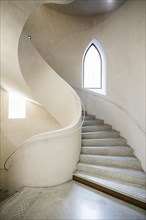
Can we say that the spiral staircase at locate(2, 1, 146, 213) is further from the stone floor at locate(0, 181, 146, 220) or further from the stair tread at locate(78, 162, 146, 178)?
the stone floor at locate(0, 181, 146, 220)

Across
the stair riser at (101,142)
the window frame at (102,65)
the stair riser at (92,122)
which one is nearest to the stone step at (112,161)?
the stair riser at (101,142)

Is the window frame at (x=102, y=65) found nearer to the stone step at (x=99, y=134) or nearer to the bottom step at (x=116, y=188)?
the stone step at (x=99, y=134)

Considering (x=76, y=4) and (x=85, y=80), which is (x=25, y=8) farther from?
(x=85, y=80)

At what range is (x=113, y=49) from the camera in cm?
465

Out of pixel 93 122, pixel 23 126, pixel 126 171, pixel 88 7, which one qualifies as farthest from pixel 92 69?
pixel 126 171

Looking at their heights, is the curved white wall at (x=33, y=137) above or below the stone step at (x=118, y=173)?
above

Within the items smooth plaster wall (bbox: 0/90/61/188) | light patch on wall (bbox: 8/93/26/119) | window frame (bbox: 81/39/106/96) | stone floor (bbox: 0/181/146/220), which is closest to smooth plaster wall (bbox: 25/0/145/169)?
window frame (bbox: 81/39/106/96)

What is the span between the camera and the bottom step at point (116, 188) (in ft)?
8.33

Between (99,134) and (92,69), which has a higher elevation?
(92,69)

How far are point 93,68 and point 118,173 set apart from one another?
375cm

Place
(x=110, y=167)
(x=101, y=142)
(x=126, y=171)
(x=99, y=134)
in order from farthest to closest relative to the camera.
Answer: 1. (x=99, y=134)
2. (x=101, y=142)
3. (x=110, y=167)
4. (x=126, y=171)

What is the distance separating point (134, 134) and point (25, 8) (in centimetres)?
299

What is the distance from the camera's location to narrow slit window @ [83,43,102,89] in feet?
18.8

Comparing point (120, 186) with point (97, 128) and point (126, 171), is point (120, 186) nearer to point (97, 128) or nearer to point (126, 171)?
point (126, 171)
